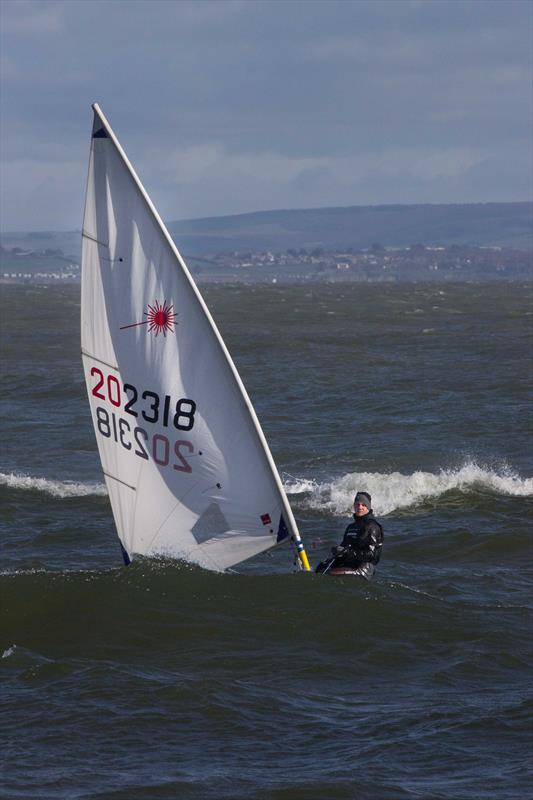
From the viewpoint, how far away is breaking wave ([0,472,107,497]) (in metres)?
25.9

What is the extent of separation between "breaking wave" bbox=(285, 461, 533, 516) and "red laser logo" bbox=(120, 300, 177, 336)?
10007 millimetres

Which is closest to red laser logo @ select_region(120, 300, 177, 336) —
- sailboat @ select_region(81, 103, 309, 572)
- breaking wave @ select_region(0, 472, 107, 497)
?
sailboat @ select_region(81, 103, 309, 572)

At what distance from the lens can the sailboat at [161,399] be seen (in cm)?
1464

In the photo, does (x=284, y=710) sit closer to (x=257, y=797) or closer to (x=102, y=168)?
→ (x=257, y=797)

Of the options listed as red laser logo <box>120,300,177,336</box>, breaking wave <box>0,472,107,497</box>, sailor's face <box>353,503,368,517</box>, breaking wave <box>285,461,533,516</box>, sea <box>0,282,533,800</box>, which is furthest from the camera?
breaking wave <box>0,472,107,497</box>

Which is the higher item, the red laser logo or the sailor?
the red laser logo

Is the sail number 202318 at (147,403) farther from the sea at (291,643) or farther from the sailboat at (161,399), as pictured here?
the sea at (291,643)

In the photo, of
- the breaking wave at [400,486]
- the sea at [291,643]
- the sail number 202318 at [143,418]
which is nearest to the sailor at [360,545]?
the sea at [291,643]

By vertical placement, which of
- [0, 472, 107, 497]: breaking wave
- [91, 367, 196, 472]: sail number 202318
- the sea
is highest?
[91, 367, 196, 472]: sail number 202318

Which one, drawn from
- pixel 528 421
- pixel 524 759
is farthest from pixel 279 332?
pixel 524 759

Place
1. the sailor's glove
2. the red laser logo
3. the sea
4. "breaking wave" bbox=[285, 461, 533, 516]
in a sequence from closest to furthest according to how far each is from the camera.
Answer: the sea < the red laser logo < the sailor's glove < "breaking wave" bbox=[285, 461, 533, 516]

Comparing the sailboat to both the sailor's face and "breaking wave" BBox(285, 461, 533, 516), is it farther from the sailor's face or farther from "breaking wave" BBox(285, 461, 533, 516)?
"breaking wave" BBox(285, 461, 533, 516)

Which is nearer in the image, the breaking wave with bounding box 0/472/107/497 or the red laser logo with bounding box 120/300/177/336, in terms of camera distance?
the red laser logo with bounding box 120/300/177/336

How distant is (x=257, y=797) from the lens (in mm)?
11836
